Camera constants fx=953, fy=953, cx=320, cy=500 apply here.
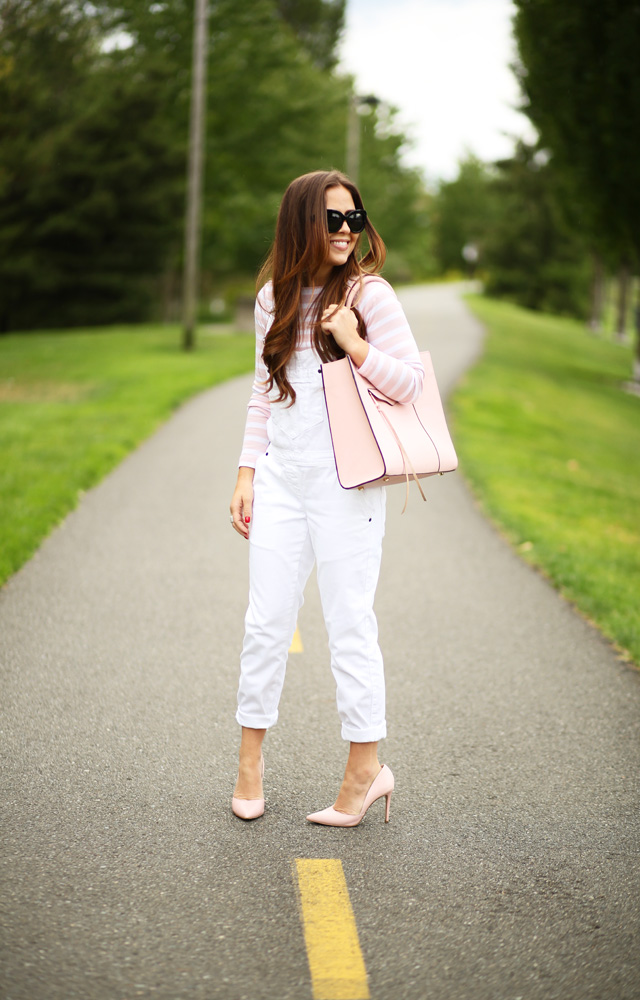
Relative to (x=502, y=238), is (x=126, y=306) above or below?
below

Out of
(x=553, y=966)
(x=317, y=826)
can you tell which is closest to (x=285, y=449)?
(x=317, y=826)

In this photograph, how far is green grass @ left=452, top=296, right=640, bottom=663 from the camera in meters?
6.58

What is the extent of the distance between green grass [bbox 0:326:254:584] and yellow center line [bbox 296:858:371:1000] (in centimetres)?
360

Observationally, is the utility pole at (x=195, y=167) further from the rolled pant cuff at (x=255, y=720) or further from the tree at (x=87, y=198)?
Answer: the rolled pant cuff at (x=255, y=720)

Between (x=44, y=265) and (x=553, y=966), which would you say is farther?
(x=44, y=265)

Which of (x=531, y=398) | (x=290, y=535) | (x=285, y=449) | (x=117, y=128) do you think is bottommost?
(x=531, y=398)

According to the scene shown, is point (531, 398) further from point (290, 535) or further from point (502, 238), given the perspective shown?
point (502, 238)

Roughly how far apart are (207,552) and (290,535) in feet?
12.3

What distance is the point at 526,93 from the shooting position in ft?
68.3

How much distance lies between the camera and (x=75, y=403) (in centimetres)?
1389

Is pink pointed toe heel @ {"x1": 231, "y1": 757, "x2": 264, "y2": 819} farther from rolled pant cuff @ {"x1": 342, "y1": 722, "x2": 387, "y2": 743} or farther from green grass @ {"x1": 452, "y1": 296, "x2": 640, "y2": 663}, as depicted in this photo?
green grass @ {"x1": 452, "y1": 296, "x2": 640, "y2": 663}

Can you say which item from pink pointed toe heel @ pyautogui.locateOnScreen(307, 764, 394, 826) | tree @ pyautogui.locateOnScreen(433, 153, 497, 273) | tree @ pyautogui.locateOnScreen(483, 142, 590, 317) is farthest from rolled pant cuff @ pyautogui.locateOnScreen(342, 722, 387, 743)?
tree @ pyautogui.locateOnScreen(433, 153, 497, 273)

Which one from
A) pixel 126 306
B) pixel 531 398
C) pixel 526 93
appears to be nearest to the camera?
pixel 531 398

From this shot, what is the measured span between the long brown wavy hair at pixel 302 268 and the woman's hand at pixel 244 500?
35cm
